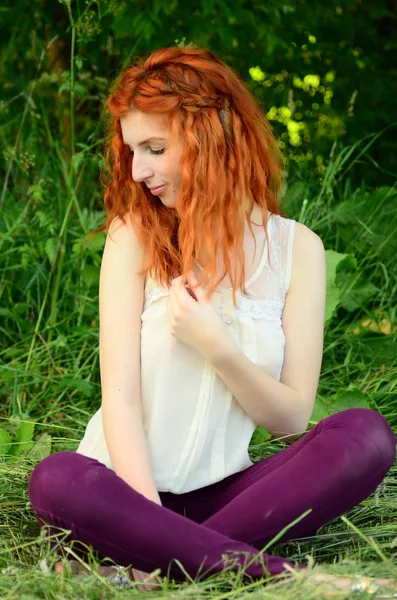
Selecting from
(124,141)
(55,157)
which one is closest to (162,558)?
(124,141)

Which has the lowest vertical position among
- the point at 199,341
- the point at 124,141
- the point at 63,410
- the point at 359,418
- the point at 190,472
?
the point at 63,410

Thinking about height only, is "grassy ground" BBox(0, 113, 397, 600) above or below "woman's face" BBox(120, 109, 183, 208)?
below

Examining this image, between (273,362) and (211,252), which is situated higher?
(211,252)

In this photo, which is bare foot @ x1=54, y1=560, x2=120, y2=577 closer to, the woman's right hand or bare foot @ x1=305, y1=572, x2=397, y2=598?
the woman's right hand

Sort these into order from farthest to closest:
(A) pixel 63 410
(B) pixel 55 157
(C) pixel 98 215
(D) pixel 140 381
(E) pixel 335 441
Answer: (B) pixel 55 157
(C) pixel 98 215
(A) pixel 63 410
(D) pixel 140 381
(E) pixel 335 441

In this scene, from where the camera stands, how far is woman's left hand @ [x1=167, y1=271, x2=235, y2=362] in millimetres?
2096

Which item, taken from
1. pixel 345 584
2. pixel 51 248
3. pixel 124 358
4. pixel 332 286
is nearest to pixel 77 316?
pixel 51 248

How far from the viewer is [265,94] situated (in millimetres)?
4211

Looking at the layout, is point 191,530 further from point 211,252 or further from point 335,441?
point 211,252

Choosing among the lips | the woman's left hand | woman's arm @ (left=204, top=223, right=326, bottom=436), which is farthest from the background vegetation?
the lips

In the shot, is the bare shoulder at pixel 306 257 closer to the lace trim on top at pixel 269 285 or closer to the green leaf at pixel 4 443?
the lace trim on top at pixel 269 285

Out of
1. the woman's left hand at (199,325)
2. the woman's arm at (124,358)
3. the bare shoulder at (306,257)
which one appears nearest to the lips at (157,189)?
the woman's arm at (124,358)

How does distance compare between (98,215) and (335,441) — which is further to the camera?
(98,215)

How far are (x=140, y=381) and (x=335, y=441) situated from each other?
0.49 metres
